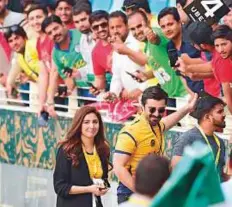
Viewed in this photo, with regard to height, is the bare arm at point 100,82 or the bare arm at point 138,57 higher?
the bare arm at point 138,57

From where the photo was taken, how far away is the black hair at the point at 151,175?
18.2ft

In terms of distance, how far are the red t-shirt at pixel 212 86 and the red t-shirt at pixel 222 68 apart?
74 mm

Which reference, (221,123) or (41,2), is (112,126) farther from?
(221,123)

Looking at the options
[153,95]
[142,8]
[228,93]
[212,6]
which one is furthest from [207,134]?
[142,8]

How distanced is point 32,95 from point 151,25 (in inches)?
89.6

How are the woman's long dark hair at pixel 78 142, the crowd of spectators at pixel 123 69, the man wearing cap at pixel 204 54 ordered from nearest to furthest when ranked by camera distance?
the crowd of spectators at pixel 123 69 → the woman's long dark hair at pixel 78 142 → the man wearing cap at pixel 204 54

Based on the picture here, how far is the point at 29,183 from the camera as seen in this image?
502 inches

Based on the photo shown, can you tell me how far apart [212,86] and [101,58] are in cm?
159

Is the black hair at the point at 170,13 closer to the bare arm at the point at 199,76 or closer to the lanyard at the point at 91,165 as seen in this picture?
the bare arm at the point at 199,76

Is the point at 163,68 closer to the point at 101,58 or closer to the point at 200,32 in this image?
the point at 200,32

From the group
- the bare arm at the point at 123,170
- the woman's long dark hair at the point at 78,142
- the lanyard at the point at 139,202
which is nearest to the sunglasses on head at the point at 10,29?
the woman's long dark hair at the point at 78,142

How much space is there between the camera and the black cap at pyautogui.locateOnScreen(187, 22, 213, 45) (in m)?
10.3

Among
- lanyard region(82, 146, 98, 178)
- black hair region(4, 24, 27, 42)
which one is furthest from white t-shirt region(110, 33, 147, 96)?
lanyard region(82, 146, 98, 178)

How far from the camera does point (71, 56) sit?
1192 centimetres
